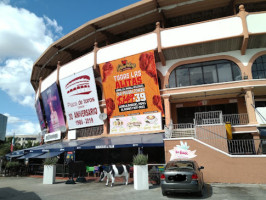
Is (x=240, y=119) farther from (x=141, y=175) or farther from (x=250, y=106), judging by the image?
(x=141, y=175)

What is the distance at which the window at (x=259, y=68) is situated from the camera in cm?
1855

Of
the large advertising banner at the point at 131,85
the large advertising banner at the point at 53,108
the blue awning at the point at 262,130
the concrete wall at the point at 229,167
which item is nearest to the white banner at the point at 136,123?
the large advertising banner at the point at 131,85

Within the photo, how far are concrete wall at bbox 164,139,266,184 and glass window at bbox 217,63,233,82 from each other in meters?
8.30

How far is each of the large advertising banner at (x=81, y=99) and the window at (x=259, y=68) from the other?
15799 millimetres

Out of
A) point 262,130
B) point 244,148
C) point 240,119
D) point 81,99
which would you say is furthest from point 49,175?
point 240,119

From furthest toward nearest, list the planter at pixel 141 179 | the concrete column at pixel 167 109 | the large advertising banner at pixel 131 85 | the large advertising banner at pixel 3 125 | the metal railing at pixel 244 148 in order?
the large advertising banner at pixel 3 125 < the large advertising banner at pixel 131 85 < the concrete column at pixel 167 109 < the metal railing at pixel 244 148 < the planter at pixel 141 179

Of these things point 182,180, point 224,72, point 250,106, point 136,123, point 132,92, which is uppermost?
point 224,72

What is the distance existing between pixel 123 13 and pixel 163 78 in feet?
26.8

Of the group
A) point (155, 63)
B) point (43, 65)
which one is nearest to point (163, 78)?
point (155, 63)

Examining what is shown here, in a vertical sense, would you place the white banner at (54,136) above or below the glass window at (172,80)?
below

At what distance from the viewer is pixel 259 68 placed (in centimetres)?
1864

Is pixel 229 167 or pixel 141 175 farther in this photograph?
pixel 229 167

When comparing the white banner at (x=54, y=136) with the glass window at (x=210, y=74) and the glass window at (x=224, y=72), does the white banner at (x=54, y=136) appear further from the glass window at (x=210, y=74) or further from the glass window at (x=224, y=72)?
the glass window at (x=224, y=72)

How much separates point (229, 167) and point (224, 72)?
9629 mm
